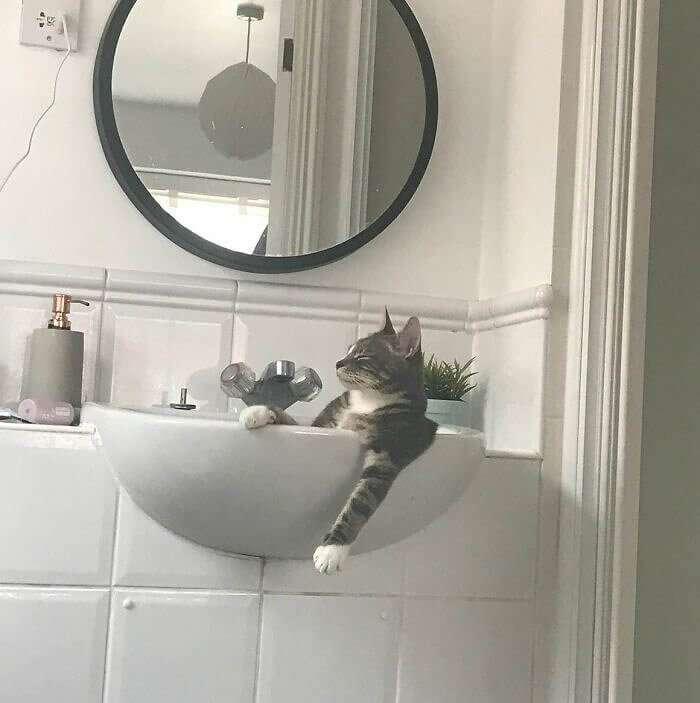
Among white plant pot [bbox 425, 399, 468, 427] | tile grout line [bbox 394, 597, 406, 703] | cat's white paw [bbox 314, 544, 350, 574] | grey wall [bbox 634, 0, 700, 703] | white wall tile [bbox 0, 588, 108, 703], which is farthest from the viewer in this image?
grey wall [bbox 634, 0, 700, 703]

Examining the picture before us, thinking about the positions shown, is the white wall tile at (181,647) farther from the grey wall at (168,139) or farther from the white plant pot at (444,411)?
the grey wall at (168,139)

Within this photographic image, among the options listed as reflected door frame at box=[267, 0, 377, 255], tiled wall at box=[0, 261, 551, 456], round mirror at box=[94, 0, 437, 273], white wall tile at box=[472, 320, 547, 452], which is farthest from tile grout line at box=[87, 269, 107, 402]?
white wall tile at box=[472, 320, 547, 452]

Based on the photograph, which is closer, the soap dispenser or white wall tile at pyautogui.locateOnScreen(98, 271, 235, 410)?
the soap dispenser

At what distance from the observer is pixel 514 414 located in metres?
1.28

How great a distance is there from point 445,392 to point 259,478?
1.47 ft

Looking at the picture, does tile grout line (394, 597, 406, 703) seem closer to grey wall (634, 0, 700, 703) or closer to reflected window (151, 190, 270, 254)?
grey wall (634, 0, 700, 703)

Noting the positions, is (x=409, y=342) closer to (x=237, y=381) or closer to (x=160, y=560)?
(x=237, y=381)

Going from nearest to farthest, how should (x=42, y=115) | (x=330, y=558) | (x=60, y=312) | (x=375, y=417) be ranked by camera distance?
(x=330, y=558), (x=375, y=417), (x=60, y=312), (x=42, y=115)

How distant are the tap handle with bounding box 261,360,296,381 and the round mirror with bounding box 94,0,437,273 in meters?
0.24

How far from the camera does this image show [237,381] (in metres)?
1.16

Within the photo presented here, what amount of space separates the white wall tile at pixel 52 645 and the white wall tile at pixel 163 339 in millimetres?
348

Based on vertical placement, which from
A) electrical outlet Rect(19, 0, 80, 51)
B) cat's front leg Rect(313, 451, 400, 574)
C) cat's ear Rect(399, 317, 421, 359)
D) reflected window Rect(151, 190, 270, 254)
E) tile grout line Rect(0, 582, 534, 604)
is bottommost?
tile grout line Rect(0, 582, 534, 604)

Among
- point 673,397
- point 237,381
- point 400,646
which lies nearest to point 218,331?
point 237,381

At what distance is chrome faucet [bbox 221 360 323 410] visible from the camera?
3.83 ft
